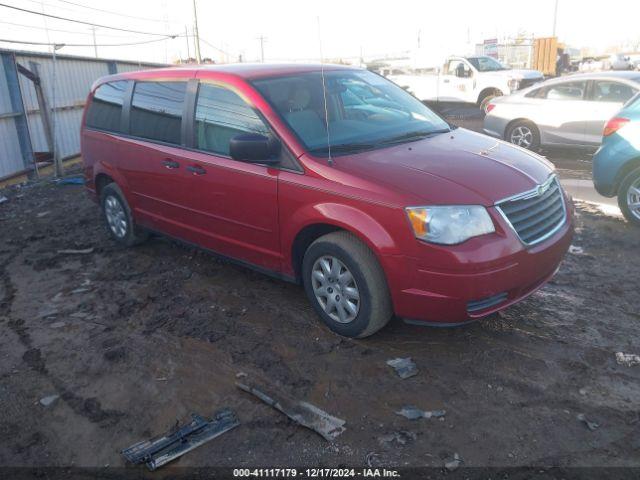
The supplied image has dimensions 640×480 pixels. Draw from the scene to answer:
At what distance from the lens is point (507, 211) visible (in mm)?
3521

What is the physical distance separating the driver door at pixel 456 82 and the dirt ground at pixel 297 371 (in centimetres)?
1280

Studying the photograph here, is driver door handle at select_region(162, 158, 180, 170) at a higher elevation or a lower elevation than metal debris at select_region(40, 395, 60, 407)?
higher

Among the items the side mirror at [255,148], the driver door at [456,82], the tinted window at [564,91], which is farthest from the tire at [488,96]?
the side mirror at [255,148]

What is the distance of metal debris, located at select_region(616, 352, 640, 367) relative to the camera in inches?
140

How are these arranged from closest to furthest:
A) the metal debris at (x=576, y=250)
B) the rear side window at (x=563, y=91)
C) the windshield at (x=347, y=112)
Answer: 1. the windshield at (x=347, y=112)
2. the metal debris at (x=576, y=250)
3. the rear side window at (x=563, y=91)

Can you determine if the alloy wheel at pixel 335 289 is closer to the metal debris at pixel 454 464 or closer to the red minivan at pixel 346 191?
the red minivan at pixel 346 191

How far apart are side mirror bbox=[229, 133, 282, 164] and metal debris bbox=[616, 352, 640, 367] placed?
2.61m

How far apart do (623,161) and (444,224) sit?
3868 mm

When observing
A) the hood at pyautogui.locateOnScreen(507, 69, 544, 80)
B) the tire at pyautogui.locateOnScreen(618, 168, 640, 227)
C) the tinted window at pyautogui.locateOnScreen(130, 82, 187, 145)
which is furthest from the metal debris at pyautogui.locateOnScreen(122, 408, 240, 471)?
the hood at pyautogui.locateOnScreen(507, 69, 544, 80)

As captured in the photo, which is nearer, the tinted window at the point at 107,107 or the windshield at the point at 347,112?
the windshield at the point at 347,112

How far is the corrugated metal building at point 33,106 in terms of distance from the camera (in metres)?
10.9

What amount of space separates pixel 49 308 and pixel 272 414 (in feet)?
8.76

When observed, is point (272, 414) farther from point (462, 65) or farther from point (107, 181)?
point (462, 65)

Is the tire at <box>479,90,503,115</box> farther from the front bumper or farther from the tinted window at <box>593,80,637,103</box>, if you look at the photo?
the front bumper
